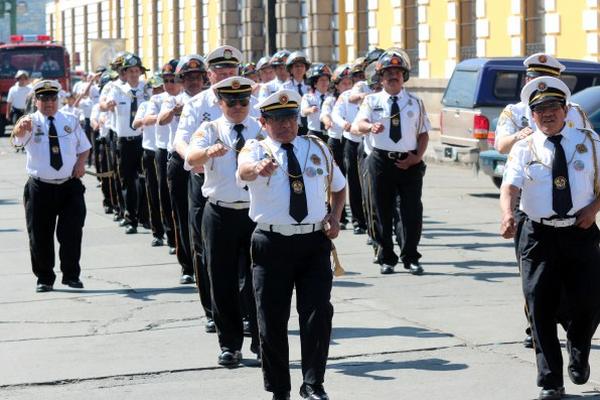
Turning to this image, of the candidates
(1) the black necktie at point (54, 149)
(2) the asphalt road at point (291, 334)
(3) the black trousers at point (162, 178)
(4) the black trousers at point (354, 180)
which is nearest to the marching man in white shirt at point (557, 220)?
(2) the asphalt road at point (291, 334)

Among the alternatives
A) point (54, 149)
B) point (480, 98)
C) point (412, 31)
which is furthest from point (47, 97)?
point (412, 31)

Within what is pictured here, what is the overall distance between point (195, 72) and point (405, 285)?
2515 millimetres

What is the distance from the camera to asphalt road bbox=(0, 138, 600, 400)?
8453 millimetres

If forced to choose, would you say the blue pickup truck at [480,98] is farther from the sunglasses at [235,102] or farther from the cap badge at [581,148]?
the cap badge at [581,148]

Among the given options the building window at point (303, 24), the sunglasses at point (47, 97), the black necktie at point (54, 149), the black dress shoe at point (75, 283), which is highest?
the building window at point (303, 24)

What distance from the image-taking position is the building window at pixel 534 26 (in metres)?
29.1

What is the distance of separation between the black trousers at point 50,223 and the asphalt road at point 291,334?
0.67ft

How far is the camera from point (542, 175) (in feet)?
26.3

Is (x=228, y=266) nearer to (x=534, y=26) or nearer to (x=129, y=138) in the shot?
(x=129, y=138)

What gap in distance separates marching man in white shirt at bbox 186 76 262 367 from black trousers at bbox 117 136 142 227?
770 centimetres

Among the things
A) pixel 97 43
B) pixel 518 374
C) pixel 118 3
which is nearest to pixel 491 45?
pixel 97 43

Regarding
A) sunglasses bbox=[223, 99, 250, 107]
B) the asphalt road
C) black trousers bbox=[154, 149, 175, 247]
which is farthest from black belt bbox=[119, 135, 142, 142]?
sunglasses bbox=[223, 99, 250, 107]

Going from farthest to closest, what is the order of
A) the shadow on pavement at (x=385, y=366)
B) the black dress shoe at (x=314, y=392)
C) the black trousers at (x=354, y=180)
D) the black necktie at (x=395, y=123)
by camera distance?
the black trousers at (x=354, y=180) → the black necktie at (x=395, y=123) → the shadow on pavement at (x=385, y=366) → the black dress shoe at (x=314, y=392)

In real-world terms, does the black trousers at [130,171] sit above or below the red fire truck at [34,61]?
below
